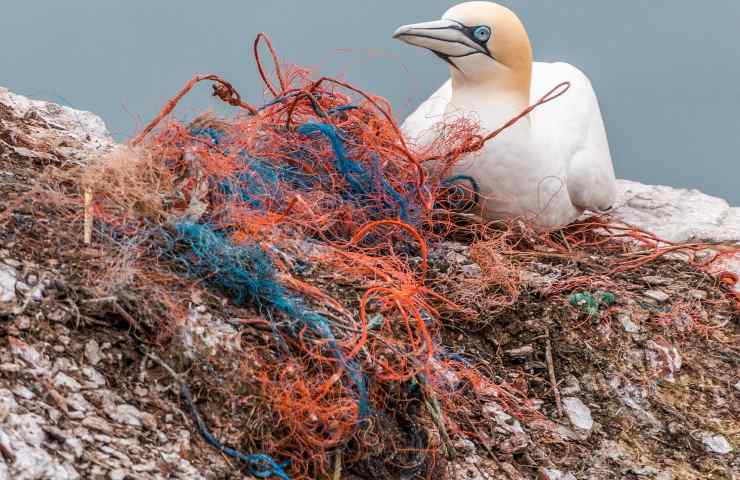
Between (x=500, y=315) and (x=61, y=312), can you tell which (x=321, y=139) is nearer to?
(x=500, y=315)

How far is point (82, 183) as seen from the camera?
16.5 ft

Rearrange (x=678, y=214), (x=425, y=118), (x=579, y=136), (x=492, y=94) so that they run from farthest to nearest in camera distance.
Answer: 1. (x=678, y=214)
2. (x=579, y=136)
3. (x=425, y=118)
4. (x=492, y=94)

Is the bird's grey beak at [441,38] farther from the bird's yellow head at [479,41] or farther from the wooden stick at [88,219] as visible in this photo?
the wooden stick at [88,219]

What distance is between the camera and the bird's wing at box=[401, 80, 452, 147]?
7.04m

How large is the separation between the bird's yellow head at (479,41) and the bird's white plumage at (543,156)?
167mm

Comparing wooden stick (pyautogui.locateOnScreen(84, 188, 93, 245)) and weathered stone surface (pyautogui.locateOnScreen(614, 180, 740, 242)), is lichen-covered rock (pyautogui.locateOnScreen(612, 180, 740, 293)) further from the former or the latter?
wooden stick (pyautogui.locateOnScreen(84, 188, 93, 245))

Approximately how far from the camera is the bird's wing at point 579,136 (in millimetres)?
7297

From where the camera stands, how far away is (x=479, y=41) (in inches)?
272

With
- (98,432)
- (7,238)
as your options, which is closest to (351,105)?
(7,238)

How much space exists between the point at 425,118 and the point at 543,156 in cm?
79

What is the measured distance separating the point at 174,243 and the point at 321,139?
5.46 feet

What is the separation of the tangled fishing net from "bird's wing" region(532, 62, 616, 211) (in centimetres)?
49

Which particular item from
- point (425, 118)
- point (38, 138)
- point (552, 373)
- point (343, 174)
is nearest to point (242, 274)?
point (343, 174)

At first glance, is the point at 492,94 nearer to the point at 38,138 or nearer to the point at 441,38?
the point at 441,38
